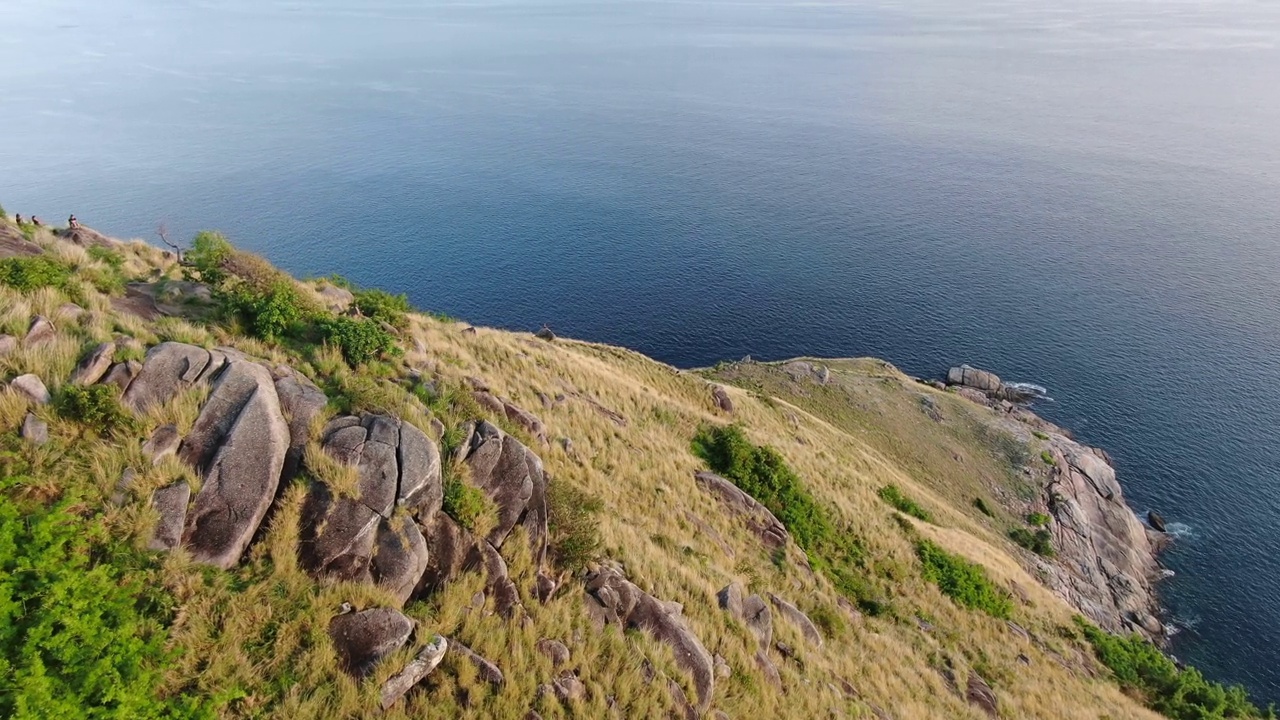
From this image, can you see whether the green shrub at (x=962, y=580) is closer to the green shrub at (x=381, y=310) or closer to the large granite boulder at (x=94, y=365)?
the green shrub at (x=381, y=310)

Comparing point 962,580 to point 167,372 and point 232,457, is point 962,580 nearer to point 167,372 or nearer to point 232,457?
point 232,457

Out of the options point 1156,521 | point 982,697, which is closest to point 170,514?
point 982,697

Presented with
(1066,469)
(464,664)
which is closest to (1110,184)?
(1066,469)

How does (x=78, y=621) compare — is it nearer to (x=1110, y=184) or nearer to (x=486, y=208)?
(x=486, y=208)

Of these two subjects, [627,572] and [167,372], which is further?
[627,572]

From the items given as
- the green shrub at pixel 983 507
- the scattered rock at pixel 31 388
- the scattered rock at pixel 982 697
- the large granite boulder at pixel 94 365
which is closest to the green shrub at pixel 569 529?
the large granite boulder at pixel 94 365

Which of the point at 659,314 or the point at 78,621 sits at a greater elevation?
the point at 78,621

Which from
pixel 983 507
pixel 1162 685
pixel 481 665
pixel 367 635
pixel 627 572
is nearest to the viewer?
pixel 367 635
